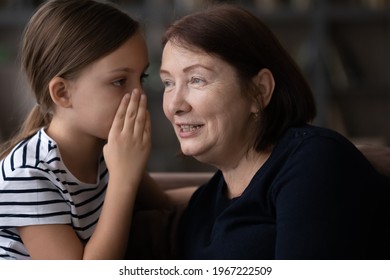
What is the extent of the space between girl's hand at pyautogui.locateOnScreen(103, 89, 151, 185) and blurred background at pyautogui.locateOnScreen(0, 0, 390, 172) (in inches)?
132

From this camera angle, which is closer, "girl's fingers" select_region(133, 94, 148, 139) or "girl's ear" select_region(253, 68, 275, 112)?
"girl's ear" select_region(253, 68, 275, 112)

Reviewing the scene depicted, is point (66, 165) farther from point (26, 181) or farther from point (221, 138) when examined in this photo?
point (221, 138)

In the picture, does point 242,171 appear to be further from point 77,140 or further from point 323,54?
point 323,54

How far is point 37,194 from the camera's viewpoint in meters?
1.57

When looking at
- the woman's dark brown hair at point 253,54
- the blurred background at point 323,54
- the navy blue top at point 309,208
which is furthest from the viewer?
the blurred background at point 323,54

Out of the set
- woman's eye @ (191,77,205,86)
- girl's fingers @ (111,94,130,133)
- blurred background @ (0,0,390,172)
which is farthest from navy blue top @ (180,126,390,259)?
blurred background @ (0,0,390,172)

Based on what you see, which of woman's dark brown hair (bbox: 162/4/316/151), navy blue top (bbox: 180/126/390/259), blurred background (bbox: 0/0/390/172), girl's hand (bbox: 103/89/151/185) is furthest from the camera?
blurred background (bbox: 0/0/390/172)

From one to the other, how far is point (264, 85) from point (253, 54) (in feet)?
0.28

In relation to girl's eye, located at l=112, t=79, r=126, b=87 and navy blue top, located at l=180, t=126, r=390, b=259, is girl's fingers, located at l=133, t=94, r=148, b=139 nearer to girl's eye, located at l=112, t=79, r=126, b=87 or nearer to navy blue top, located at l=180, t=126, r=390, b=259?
girl's eye, located at l=112, t=79, r=126, b=87

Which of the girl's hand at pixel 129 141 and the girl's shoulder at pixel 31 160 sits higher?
the girl's hand at pixel 129 141

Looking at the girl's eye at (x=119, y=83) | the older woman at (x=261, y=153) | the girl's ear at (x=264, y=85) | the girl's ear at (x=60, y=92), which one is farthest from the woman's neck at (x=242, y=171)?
the girl's ear at (x=60, y=92)

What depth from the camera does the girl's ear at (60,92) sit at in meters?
1.71

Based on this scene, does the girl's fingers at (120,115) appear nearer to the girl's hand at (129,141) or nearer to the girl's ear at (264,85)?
the girl's hand at (129,141)

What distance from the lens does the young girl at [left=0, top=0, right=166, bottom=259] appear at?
1571 millimetres
